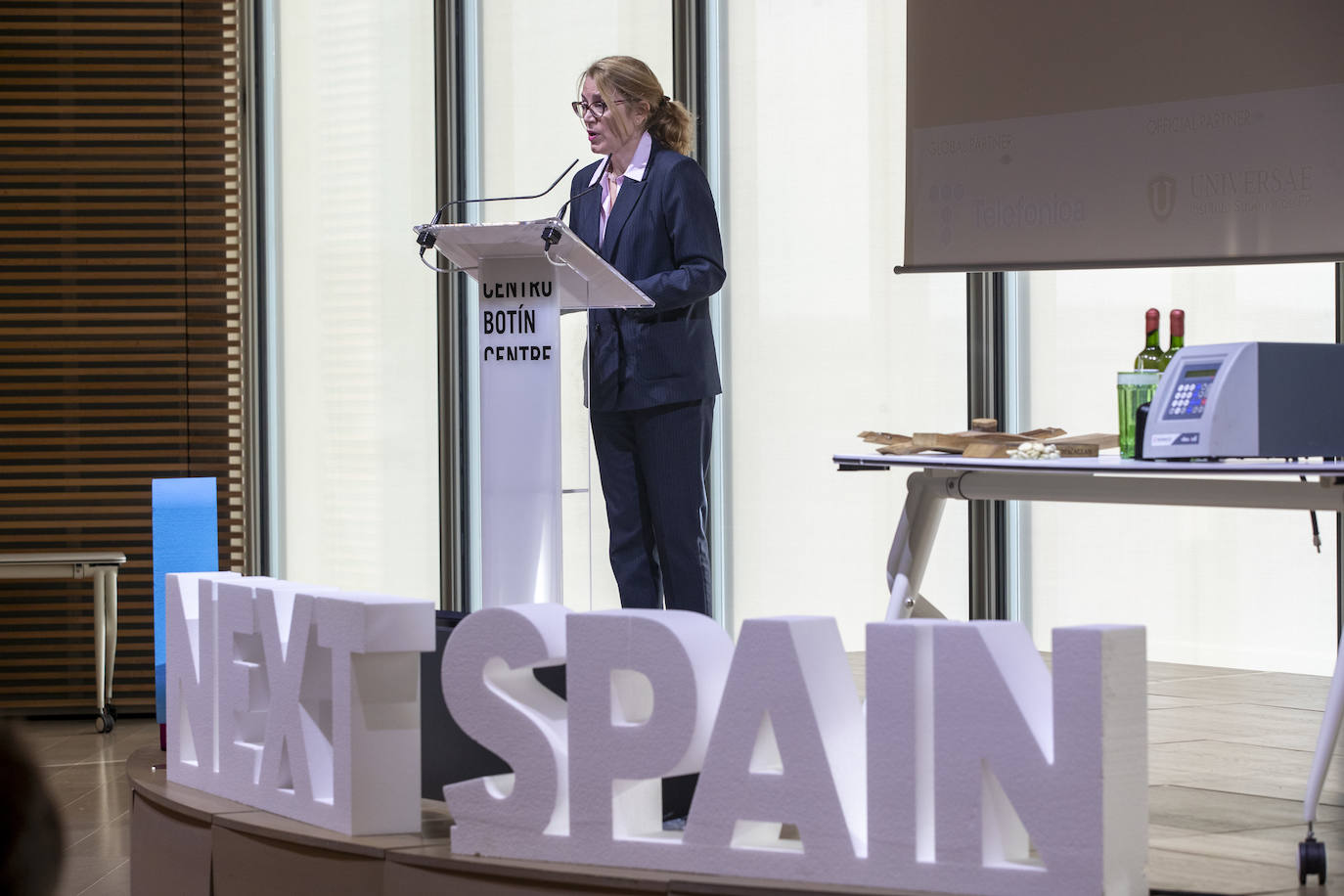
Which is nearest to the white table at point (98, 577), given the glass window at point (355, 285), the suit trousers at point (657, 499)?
the glass window at point (355, 285)

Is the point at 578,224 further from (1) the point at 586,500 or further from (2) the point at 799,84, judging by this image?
(2) the point at 799,84

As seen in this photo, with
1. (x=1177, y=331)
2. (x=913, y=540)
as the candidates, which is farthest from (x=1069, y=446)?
(x=913, y=540)

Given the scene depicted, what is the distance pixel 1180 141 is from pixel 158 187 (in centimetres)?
356

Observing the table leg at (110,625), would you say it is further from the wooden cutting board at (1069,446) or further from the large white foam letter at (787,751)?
the large white foam letter at (787,751)

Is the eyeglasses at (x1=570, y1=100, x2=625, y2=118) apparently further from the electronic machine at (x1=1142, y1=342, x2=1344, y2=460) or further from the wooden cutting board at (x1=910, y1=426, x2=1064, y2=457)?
the electronic machine at (x1=1142, y1=342, x2=1344, y2=460)

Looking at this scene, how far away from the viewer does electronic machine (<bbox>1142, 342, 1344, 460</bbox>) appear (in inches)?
111

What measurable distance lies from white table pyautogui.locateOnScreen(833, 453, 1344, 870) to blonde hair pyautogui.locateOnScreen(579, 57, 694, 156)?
0.86 metres

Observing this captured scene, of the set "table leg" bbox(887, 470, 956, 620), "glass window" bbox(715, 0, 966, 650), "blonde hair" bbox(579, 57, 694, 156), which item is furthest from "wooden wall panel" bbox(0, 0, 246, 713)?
"table leg" bbox(887, 470, 956, 620)

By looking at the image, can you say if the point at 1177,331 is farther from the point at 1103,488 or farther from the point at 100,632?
the point at 100,632

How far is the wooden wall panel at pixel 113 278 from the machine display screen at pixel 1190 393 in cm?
367

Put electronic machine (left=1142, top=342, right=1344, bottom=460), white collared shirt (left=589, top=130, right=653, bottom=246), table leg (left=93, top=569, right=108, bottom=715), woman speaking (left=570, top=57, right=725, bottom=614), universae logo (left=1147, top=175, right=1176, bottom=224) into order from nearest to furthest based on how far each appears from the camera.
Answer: electronic machine (left=1142, top=342, right=1344, bottom=460)
woman speaking (left=570, top=57, right=725, bottom=614)
white collared shirt (left=589, top=130, right=653, bottom=246)
universae logo (left=1147, top=175, right=1176, bottom=224)
table leg (left=93, top=569, right=108, bottom=715)

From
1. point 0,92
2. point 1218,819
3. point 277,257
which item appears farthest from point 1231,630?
point 0,92

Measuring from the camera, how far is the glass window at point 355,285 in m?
6.42

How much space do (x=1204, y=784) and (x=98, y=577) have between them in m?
3.77
